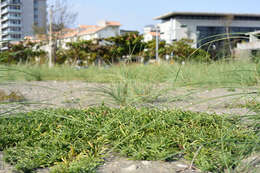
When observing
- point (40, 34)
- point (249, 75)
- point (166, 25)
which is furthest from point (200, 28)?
point (249, 75)

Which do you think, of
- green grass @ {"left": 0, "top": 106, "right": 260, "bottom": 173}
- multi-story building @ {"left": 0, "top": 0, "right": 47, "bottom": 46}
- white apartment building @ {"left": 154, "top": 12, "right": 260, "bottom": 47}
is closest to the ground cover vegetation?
green grass @ {"left": 0, "top": 106, "right": 260, "bottom": 173}

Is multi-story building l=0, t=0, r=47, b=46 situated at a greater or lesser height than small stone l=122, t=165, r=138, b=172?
greater

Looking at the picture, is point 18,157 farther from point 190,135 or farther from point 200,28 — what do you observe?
point 200,28

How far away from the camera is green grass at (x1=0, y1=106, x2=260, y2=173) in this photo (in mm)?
1129

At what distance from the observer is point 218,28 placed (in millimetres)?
34250

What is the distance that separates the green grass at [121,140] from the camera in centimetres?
113

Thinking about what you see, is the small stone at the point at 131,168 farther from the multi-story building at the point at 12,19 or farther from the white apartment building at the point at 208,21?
the white apartment building at the point at 208,21

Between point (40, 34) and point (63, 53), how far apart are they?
3124mm

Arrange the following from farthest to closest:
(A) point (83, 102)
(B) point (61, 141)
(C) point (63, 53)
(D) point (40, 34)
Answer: (D) point (40, 34)
(C) point (63, 53)
(A) point (83, 102)
(B) point (61, 141)

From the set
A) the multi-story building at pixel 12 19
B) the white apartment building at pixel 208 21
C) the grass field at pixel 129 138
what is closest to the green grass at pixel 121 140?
the grass field at pixel 129 138

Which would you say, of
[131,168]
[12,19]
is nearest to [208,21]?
[12,19]

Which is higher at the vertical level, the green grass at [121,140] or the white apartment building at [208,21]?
the white apartment building at [208,21]

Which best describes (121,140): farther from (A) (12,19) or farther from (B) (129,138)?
(A) (12,19)

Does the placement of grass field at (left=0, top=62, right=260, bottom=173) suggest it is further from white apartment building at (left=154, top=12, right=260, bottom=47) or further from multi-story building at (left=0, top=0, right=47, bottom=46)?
white apartment building at (left=154, top=12, right=260, bottom=47)
